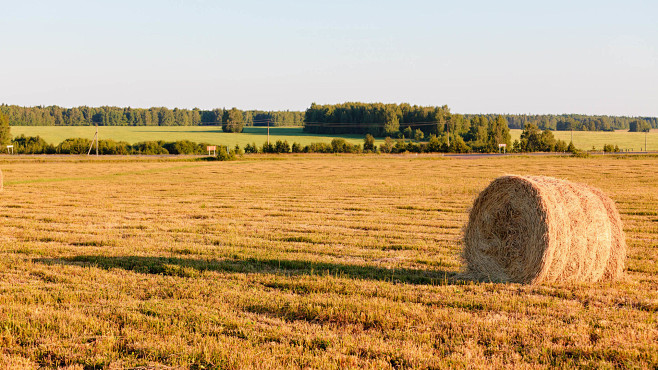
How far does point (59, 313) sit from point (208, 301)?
2021 mm

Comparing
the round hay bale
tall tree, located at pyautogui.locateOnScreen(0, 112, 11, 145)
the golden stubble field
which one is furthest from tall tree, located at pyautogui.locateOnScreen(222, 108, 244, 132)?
the round hay bale

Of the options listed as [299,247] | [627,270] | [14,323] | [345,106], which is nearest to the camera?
[14,323]

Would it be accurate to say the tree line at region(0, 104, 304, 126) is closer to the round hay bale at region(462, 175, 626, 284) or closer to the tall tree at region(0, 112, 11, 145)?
the tall tree at region(0, 112, 11, 145)

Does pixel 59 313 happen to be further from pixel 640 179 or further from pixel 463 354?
pixel 640 179

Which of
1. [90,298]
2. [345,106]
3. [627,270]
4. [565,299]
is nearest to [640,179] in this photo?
[627,270]

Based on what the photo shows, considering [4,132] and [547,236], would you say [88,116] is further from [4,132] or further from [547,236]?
[547,236]

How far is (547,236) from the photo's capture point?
940 cm

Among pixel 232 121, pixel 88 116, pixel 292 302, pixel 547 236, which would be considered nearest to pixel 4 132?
pixel 232 121

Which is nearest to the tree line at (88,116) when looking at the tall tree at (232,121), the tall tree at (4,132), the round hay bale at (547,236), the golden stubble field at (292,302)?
the tall tree at (232,121)

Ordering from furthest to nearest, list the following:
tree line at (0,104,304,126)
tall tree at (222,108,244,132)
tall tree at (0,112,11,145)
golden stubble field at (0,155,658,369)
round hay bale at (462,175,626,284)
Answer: tree line at (0,104,304,126) → tall tree at (222,108,244,132) → tall tree at (0,112,11,145) → round hay bale at (462,175,626,284) → golden stubble field at (0,155,658,369)

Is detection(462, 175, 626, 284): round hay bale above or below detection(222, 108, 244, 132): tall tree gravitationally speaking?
below

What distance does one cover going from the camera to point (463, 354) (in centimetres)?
650

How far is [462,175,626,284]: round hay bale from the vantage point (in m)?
9.53

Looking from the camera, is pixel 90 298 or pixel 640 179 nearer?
pixel 90 298
